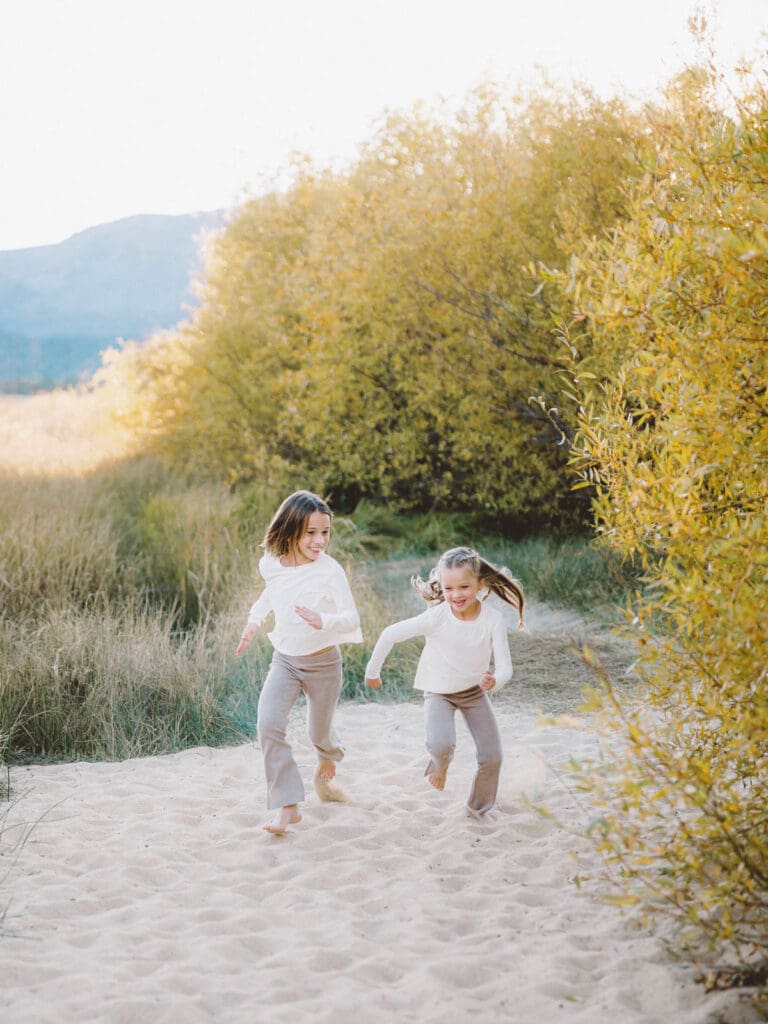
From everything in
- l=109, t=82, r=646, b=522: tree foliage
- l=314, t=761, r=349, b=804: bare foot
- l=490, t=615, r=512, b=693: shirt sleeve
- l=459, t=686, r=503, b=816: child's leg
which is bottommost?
l=314, t=761, r=349, b=804: bare foot

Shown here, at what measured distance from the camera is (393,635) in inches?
177

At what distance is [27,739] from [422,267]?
7.51 metres

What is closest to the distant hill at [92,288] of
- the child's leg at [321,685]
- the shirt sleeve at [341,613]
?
the shirt sleeve at [341,613]

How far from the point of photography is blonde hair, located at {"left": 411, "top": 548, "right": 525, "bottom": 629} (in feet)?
14.6

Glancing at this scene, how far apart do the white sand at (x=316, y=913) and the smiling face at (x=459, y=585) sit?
3.41ft

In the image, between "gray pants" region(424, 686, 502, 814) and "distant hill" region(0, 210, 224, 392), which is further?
"distant hill" region(0, 210, 224, 392)

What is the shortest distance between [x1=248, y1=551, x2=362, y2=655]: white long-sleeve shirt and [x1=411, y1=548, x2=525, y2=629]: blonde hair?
35 cm

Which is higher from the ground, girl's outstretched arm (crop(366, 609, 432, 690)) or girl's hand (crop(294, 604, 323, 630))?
girl's hand (crop(294, 604, 323, 630))

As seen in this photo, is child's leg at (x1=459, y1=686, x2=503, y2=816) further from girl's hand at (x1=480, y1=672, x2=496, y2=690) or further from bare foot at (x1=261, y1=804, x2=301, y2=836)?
bare foot at (x1=261, y1=804, x2=301, y2=836)

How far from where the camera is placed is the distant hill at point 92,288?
63000 mm

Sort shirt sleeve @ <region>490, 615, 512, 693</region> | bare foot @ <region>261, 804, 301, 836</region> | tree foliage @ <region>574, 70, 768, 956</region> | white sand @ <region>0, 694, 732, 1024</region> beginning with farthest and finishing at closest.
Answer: bare foot @ <region>261, 804, 301, 836</region> → shirt sleeve @ <region>490, 615, 512, 693</region> → white sand @ <region>0, 694, 732, 1024</region> → tree foliage @ <region>574, 70, 768, 956</region>

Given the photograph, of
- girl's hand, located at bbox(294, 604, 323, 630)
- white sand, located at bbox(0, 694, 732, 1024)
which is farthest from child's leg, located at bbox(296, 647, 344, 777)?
white sand, located at bbox(0, 694, 732, 1024)

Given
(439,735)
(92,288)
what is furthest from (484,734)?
(92,288)

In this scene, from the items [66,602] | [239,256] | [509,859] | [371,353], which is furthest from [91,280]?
[509,859]
